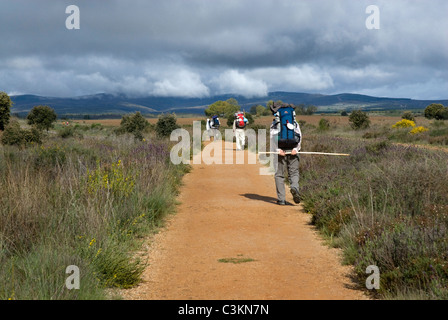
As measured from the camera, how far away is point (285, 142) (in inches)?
414

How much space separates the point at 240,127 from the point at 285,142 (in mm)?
13278

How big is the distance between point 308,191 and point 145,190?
3.79 m

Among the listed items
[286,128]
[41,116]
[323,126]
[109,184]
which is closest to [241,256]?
[109,184]

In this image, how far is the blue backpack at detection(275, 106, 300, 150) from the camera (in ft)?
34.4

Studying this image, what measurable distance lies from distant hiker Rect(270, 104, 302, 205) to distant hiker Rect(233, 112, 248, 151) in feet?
40.7

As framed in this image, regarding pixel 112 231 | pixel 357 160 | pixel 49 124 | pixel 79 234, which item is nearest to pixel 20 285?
pixel 79 234

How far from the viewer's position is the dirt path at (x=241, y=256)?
543 cm

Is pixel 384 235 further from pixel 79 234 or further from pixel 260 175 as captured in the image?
pixel 260 175

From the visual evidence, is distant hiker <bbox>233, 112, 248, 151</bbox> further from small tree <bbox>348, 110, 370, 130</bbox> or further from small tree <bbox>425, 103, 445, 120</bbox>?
small tree <bbox>425, 103, 445, 120</bbox>

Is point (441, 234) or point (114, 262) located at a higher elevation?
point (441, 234)

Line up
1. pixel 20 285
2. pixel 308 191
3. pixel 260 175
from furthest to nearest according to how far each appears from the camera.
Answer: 1. pixel 260 175
2. pixel 308 191
3. pixel 20 285

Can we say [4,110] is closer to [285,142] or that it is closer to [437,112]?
[285,142]

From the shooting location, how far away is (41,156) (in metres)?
11.8

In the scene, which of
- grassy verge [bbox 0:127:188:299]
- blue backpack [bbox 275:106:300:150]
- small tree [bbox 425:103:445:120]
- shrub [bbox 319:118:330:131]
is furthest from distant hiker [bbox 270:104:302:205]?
small tree [bbox 425:103:445:120]
